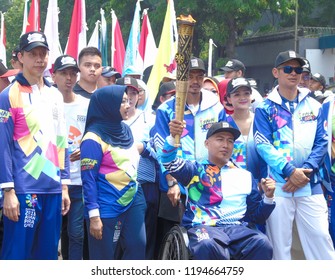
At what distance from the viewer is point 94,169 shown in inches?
185

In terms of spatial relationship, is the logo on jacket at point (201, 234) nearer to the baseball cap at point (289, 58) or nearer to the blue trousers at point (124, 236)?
the blue trousers at point (124, 236)

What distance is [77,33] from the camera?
1009 centimetres

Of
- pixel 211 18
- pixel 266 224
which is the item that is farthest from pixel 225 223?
pixel 211 18

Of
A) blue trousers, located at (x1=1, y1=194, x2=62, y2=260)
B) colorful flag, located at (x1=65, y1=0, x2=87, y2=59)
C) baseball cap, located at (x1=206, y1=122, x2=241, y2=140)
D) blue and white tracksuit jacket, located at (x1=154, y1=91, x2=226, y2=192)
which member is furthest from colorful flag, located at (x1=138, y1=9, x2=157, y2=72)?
blue trousers, located at (x1=1, y1=194, x2=62, y2=260)

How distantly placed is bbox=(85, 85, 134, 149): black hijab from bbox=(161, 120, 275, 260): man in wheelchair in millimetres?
407

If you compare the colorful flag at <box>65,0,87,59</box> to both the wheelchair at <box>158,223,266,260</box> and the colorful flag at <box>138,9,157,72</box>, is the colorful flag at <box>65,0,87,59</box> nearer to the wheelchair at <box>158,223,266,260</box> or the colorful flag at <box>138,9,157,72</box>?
the colorful flag at <box>138,9,157,72</box>

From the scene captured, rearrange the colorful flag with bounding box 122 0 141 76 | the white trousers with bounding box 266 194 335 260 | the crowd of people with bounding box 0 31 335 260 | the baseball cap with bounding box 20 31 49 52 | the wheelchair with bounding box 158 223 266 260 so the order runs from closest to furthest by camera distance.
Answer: the crowd of people with bounding box 0 31 335 260
the baseball cap with bounding box 20 31 49 52
the wheelchair with bounding box 158 223 266 260
the white trousers with bounding box 266 194 335 260
the colorful flag with bounding box 122 0 141 76

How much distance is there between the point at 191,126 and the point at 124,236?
1124 mm

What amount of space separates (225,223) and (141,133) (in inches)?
58.1

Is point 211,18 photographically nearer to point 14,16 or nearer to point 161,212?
point 14,16

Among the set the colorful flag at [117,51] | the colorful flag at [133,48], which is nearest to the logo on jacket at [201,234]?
the colorful flag at [133,48]

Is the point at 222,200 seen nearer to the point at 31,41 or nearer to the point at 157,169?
the point at 157,169

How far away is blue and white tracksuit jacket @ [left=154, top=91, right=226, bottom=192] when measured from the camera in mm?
5344

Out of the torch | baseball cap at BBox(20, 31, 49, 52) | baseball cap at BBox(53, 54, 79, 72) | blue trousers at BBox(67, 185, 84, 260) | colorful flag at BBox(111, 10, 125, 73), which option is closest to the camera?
the torch
